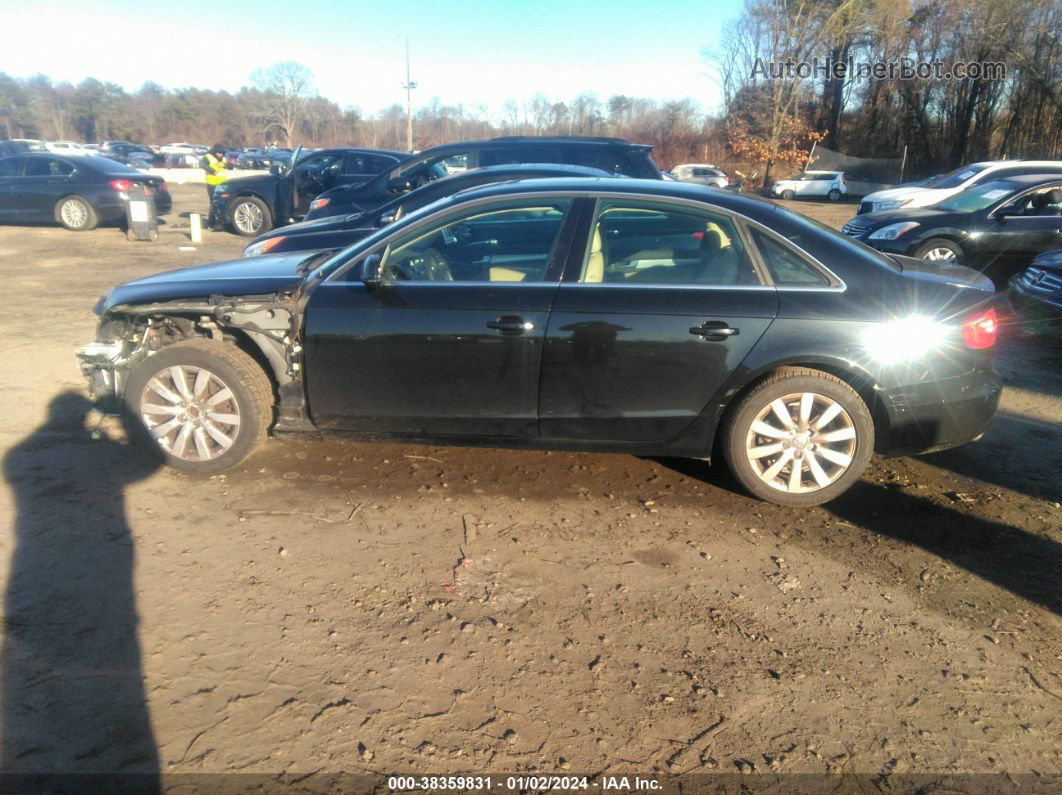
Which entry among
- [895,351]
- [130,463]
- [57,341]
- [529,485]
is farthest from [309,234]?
[895,351]

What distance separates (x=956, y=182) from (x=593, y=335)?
13.9 meters

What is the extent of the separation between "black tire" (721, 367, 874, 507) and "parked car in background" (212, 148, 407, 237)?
11.3 metres

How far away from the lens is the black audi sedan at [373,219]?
727 cm

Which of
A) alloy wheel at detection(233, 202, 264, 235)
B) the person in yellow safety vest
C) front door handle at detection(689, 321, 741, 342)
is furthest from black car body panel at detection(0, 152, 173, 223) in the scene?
front door handle at detection(689, 321, 741, 342)

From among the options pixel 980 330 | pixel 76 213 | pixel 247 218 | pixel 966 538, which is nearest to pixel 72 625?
pixel 966 538

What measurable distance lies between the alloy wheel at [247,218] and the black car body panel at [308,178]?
20cm

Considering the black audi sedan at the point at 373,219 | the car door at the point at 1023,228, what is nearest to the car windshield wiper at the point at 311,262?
the black audi sedan at the point at 373,219

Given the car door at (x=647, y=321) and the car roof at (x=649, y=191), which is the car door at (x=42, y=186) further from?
the car door at (x=647, y=321)

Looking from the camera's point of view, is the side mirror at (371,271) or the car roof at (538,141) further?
the car roof at (538,141)

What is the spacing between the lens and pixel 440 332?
4082 mm

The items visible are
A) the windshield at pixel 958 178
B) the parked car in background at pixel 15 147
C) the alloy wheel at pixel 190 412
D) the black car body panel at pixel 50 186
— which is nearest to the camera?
the alloy wheel at pixel 190 412

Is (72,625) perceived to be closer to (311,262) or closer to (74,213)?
(311,262)

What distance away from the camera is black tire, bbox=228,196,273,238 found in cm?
1484

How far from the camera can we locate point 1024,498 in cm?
439
